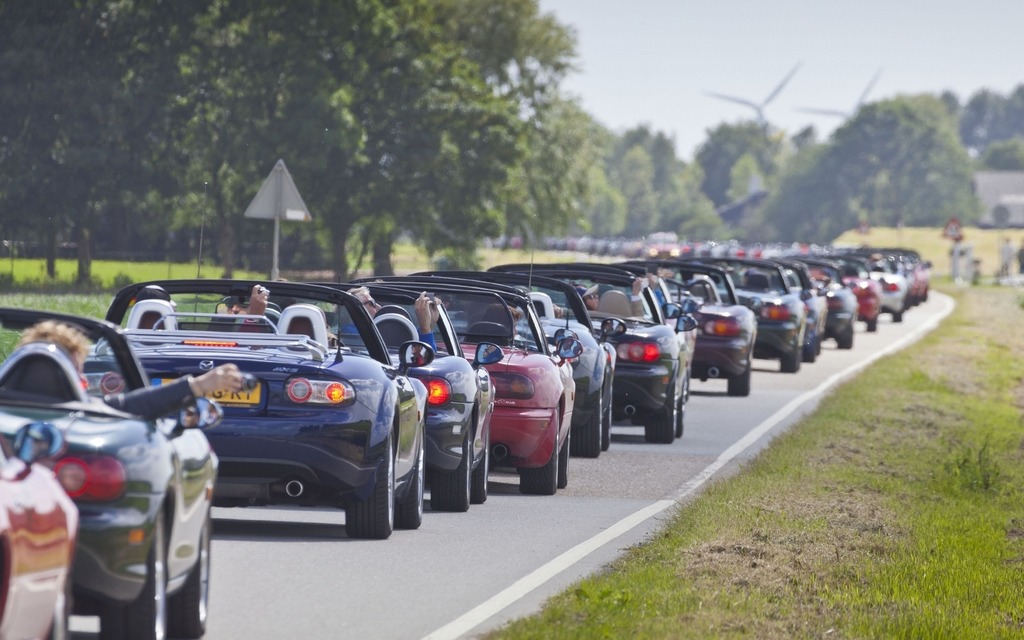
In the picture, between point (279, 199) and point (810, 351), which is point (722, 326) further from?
point (810, 351)

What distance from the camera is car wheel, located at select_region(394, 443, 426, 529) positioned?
11.9 metres

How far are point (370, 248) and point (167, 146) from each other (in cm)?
1592

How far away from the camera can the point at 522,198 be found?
73.6 meters

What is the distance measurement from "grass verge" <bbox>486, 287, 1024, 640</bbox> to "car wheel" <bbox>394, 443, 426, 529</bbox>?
1.27 metres

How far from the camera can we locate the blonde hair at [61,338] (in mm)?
6863

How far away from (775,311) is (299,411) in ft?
66.3

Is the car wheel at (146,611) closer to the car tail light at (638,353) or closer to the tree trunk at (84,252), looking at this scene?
the car tail light at (638,353)

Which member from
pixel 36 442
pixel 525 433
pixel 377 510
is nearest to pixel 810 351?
pixel 525 433

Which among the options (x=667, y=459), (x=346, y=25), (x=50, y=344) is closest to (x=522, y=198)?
(x=346, y=25)

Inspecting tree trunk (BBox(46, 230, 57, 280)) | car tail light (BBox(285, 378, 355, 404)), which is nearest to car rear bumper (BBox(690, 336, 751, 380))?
car tail light (BBox(285, 378, 355, 404))

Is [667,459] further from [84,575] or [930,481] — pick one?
[84,575]

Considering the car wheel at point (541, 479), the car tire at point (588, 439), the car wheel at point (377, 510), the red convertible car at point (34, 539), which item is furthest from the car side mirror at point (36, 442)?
the car tire at point (588, 439)

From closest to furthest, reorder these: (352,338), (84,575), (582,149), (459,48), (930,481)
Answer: (84,575) < (352,338) < (930,481) < (459,48) < (582,149)

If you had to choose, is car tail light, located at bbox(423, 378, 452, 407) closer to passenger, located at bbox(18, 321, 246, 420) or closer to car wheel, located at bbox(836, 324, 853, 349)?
passenger, located at bbox(18, 321, 246, 420)
